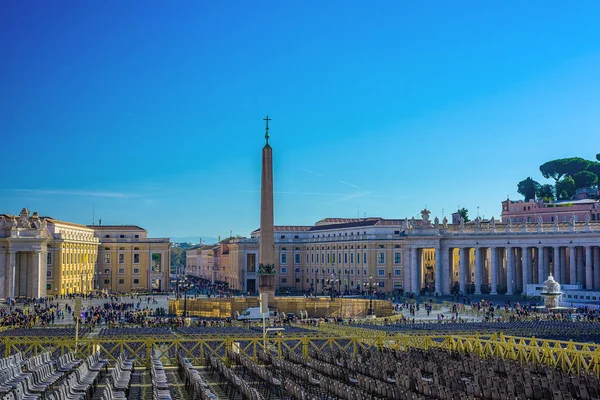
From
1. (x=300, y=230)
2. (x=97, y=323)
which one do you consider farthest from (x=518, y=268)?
(x=97, y=323)

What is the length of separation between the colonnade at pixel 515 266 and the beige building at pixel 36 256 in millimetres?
40903

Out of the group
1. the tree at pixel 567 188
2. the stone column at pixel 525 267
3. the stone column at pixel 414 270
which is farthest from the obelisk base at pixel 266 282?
the tree at pixel 567 188

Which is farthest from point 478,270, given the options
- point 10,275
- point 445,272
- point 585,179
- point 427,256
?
point 10,275

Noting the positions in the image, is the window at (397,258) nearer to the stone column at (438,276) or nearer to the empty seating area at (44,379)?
the stone column at (438,276)

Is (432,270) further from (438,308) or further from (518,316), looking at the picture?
(518,316)

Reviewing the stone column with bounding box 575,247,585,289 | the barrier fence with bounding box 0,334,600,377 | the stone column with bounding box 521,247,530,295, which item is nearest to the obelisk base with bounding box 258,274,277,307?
the barrier fence with bounding box 0,334,600,377

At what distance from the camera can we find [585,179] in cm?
12600

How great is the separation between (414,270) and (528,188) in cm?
4350

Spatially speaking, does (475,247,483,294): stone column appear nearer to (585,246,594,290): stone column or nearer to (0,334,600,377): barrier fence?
(585,246,594,290): stone column

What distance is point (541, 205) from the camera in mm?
112688

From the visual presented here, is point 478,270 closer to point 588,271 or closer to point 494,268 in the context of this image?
point 494,268

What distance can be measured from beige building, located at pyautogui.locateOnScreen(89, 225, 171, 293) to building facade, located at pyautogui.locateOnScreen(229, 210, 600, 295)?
45.0ft

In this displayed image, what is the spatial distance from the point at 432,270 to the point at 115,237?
44294mm

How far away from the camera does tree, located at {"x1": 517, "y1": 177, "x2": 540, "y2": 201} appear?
432ft
